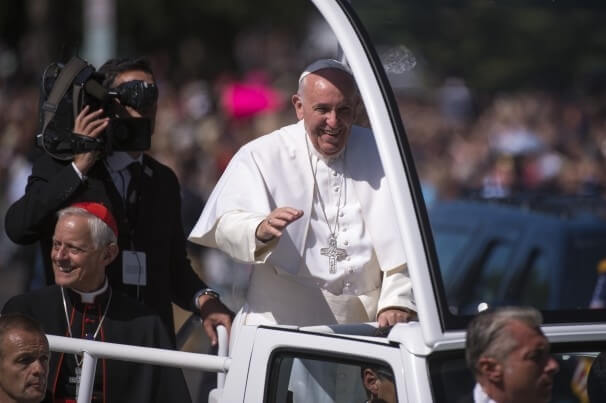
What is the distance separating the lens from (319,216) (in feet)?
15.6

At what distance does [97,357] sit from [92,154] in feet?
2.96

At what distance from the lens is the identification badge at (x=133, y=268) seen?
502cm

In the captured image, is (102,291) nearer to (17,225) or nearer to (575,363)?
(17,225)

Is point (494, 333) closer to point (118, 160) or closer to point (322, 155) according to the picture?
point (322, 155)

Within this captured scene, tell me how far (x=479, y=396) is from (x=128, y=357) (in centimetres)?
121

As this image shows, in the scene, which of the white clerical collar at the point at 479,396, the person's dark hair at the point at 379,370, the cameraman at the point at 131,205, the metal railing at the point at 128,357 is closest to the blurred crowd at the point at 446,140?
the cameraman at the point at 131,205

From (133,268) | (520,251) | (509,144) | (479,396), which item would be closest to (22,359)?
(133,268)

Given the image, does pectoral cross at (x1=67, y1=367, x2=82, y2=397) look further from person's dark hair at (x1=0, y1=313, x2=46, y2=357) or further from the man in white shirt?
the man in white shirt

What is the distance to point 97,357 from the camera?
4.30 metres

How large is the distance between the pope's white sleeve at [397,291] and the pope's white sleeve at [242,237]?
44 centimetres

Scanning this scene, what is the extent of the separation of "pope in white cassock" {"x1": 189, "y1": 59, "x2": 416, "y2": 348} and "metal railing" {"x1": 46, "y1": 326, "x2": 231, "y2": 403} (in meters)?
0.46

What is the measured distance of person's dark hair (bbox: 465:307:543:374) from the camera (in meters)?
3.56

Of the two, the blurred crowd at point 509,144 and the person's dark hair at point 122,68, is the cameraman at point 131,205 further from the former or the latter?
the blurred crowd at point 509,144

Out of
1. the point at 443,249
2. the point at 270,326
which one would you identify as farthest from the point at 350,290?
the point at 443,249
